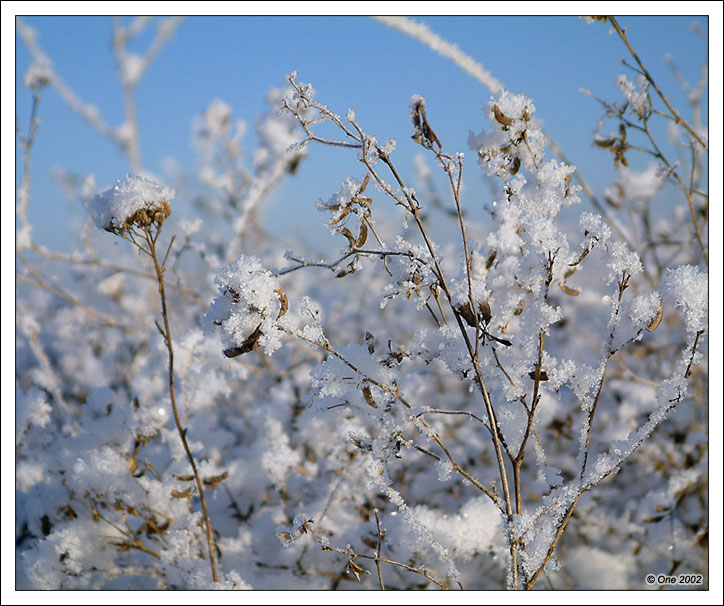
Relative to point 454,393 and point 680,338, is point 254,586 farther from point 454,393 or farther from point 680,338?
point 680,338

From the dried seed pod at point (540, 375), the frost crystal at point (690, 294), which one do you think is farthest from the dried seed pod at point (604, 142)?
the dried seed pod at point (540, 375)

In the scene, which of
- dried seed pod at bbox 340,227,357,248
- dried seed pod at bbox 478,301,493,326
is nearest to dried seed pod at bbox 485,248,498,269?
dried seed pod at bbox 478,301,493,326

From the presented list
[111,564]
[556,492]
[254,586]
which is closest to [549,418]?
[556,492]

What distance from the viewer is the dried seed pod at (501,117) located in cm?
79

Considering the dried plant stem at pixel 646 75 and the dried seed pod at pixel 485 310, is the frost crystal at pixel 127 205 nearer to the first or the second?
the dried seed pod at pixel 485 310

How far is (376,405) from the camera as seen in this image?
33.4 inches

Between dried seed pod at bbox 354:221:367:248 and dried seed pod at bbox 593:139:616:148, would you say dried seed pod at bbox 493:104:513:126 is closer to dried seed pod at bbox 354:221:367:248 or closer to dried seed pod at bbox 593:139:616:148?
dried seed pod at bbox 354:221:367:248

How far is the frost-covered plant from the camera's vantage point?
0.80 meters

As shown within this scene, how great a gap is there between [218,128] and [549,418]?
2135mm

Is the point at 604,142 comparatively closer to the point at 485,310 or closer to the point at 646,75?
the point at 646,75

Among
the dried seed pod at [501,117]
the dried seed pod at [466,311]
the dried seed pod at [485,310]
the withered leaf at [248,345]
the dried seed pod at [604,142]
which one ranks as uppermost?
the dried seed pod at [604,142]

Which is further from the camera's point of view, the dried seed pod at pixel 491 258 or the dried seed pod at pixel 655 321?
the dried seed pod at pixel 491 258

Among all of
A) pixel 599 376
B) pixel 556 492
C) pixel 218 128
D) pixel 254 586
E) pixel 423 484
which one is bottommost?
pixel 254 586

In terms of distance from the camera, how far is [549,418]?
68.8 inches
